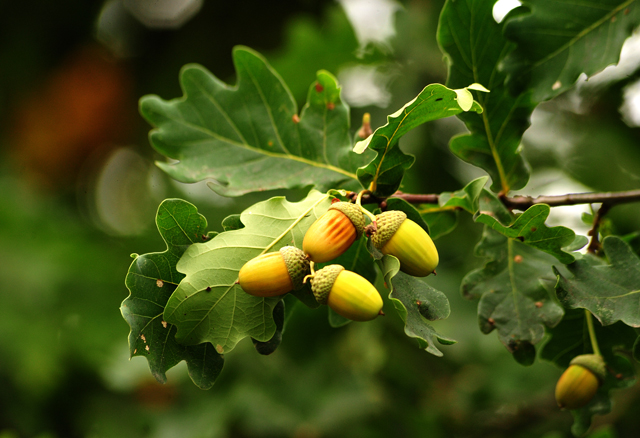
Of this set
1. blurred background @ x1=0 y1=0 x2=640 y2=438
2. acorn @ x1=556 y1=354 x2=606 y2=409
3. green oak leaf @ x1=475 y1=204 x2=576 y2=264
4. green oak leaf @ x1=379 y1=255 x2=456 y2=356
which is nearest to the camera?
green oak leaf @ x1=379 y1=255 x2=456 y2=356

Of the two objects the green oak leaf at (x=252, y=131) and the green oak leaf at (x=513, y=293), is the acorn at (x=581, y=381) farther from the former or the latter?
the green oak leaf at (x=252, y=131)

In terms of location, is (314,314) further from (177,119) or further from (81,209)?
(81,209)

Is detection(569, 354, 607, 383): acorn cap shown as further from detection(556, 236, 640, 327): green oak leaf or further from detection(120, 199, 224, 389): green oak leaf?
detection(120, 199, 224, 389): green oak leaf

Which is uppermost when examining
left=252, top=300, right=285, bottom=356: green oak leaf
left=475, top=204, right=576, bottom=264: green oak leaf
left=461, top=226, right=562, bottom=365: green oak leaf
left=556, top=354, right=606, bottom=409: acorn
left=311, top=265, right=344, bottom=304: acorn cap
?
left=311, top=265, right=344, bottom=304: acorn cap

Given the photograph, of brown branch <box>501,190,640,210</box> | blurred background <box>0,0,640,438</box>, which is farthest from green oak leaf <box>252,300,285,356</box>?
blurred background <box>0,0,640,438</box>

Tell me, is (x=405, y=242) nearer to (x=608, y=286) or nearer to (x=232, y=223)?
(x=232, y=223)

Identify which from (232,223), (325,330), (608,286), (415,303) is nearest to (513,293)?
(608,286)

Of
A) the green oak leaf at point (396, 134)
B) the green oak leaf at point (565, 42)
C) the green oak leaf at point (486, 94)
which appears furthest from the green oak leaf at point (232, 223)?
the green oak leaf at point (565, 42)
